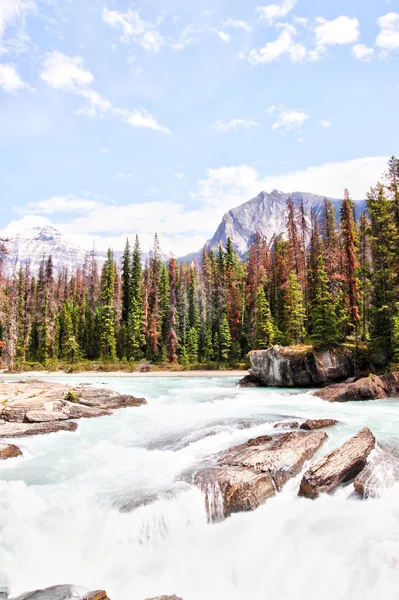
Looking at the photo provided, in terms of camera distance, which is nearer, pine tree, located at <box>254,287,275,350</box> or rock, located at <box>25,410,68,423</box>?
rock, located at <box>25,410,68,423</box>

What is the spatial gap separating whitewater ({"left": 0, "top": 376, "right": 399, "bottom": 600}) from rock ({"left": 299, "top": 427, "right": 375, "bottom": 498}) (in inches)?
10.1

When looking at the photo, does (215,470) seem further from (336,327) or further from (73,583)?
(336,327)

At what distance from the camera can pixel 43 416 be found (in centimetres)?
1667

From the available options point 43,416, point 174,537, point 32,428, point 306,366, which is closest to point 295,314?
point 306,366

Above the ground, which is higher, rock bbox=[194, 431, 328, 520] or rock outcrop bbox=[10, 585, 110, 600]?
rock bbox=[194, 431, 328, 520]

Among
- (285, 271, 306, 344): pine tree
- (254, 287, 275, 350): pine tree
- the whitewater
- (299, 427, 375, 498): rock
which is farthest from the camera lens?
(254, 287, 275, 350): pine tree

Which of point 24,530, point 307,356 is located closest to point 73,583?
point 24,530

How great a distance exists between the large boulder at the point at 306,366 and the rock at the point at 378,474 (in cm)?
2051

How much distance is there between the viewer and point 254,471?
385 inches

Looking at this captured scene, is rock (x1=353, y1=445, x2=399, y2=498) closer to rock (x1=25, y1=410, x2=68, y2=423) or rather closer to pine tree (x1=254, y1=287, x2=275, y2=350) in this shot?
rock (x1=25, y1=410, x2=68, y2=423)

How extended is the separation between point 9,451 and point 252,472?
8039 millimetres

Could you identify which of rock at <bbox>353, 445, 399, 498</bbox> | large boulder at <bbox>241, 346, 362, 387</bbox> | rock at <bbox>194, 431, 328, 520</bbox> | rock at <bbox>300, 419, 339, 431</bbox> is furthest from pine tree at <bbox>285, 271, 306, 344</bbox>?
rock at <bbox>353, 445, 399, 498</bbox>

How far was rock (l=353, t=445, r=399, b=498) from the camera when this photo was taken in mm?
8984

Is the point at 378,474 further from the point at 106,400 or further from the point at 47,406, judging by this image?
the point at 106,400
